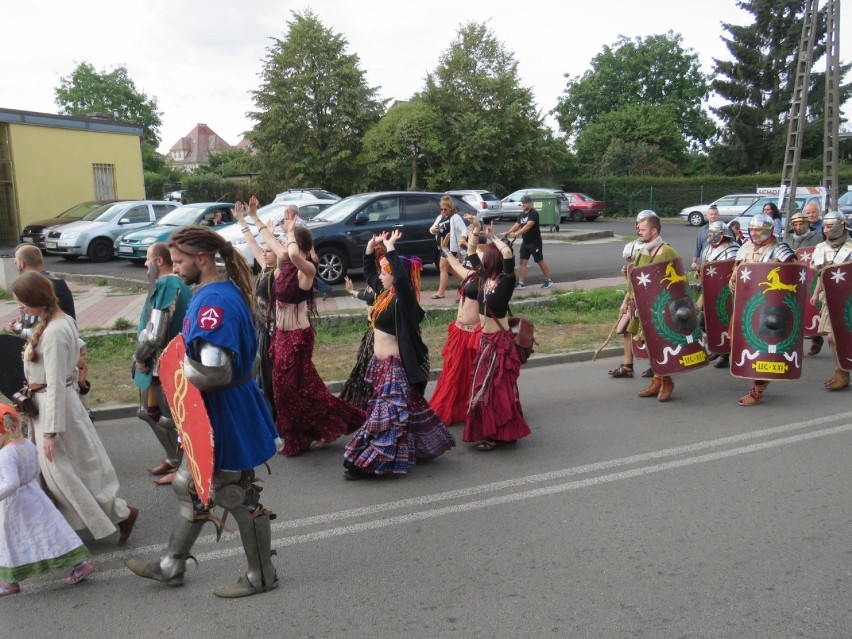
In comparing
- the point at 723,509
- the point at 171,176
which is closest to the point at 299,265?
the point at 723,509

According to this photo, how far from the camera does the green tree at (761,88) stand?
46656mm

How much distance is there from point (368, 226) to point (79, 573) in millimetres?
10847

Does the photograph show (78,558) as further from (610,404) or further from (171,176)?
(171,176)

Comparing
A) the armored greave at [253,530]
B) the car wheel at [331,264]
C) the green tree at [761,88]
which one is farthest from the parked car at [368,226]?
the green tree at [761,88]

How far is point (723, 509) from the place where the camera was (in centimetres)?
496

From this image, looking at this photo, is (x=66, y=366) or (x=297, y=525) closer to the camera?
(x=66, y=366)

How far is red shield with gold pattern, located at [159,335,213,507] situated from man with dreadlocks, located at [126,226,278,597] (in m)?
0.07

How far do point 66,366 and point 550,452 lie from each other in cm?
355

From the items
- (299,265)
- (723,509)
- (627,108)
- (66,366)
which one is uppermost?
(627,108)

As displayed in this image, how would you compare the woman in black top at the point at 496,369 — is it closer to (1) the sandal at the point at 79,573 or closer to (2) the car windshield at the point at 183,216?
(1) the sandal at the point at 79,573

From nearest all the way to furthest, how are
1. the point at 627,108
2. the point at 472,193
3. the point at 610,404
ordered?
1. the point at 610,404
2. the point at 472,193
3. the point at 627,108

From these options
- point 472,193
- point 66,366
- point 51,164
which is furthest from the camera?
point 472,193

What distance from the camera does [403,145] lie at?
39.4 meters

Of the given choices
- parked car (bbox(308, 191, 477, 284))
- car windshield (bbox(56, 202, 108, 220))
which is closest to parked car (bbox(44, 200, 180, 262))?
car windshield (bbox(56, 202, 108, 220))
